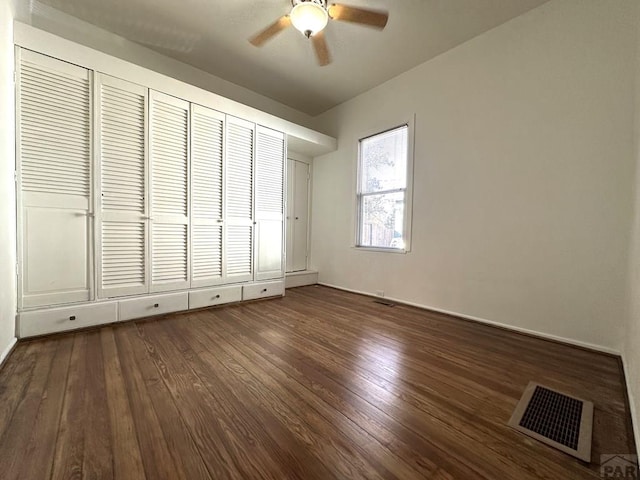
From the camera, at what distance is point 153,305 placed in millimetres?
2732

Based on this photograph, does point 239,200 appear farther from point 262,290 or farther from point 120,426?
point 120,426

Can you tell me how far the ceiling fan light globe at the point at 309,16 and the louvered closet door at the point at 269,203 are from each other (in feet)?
5.22

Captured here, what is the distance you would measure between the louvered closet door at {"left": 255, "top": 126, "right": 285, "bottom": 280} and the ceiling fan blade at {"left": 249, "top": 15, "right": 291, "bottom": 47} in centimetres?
112

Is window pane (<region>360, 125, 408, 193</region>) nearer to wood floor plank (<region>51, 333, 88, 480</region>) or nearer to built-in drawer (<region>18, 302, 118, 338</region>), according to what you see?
built-in drawer (<region>18, 302, 118, 338</region>)

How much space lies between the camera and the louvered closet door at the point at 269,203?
364 cm

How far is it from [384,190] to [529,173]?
1703 millimetres

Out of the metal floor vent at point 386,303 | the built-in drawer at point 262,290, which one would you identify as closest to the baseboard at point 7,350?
the built-in drawer at point 262,290

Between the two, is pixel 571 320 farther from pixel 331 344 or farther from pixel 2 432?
pixel 2 432

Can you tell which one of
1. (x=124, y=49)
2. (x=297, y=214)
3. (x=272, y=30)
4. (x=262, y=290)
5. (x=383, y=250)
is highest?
(x=124, y=49)

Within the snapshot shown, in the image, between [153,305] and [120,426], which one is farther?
[153,305]

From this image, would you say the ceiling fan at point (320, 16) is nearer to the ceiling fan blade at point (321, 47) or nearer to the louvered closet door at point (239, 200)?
the ceiling fan blade at point (321, 47)

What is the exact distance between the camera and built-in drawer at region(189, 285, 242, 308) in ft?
9.98

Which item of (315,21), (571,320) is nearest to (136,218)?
(315,21)

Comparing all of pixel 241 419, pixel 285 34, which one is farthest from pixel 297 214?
pixel 241 419
